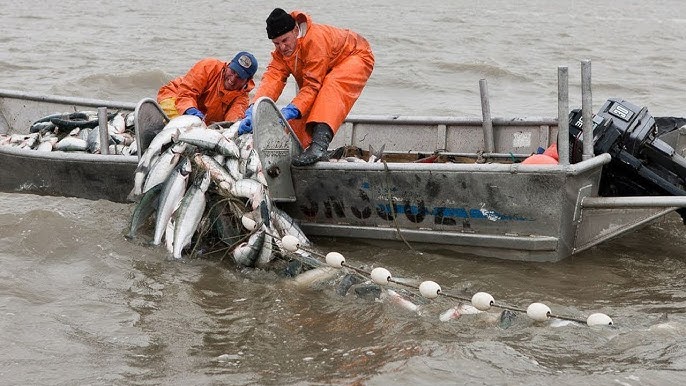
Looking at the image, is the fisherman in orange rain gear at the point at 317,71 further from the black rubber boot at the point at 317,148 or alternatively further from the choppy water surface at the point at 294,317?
the choppy water surface at the point at 294,317

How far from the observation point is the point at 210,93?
948 centimetres

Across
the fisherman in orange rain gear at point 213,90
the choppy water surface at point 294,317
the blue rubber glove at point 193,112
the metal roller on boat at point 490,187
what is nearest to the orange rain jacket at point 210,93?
the fisherman in orange rain gear at point 213,90

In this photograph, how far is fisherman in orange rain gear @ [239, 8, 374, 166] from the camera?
26.3 ft

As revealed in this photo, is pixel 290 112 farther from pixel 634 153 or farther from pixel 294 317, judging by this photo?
pixel 634 153

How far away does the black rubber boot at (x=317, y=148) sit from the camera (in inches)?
309

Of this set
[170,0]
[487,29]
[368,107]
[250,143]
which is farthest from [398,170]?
[170,0]

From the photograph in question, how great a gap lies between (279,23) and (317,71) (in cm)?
54

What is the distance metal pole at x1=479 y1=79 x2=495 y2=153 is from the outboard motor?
130 centimetres

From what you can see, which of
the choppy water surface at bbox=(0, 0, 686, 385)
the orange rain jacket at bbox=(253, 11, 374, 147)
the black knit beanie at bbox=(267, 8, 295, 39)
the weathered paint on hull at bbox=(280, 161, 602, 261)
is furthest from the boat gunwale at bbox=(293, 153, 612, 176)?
the black knit beanie at bbox=(267, 8, 295, 39)

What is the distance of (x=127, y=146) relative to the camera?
9.27m

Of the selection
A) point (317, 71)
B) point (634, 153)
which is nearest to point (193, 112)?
point (317, 71)

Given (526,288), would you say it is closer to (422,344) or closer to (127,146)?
(422,344)

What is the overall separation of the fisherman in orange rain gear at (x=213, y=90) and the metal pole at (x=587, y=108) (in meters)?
3.30

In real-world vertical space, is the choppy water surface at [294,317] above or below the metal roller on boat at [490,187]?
below
